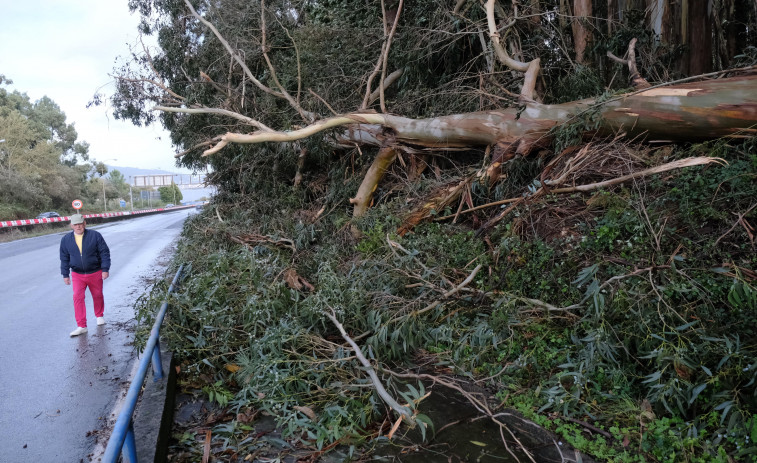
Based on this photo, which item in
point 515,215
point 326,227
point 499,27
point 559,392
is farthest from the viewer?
point 326,227

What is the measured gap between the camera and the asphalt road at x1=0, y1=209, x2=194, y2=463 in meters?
3.92

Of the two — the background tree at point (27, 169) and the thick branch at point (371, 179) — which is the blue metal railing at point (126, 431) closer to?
the thick branch at point (371, 179)

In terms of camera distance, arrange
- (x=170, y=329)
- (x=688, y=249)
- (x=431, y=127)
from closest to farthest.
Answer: (x=688, y=249), (x=170, y=329), (x=431, y=127)

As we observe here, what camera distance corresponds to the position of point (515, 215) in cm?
620

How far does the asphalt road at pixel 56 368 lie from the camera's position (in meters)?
3.92

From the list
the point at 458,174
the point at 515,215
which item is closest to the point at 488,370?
the point at 515,215

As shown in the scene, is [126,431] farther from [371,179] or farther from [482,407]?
[371,179]

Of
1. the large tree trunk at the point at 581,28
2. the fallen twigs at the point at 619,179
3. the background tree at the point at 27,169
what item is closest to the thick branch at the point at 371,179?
the fallen twigs at the point at 619,179

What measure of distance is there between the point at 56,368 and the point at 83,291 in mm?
1564

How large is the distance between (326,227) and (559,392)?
653 cm

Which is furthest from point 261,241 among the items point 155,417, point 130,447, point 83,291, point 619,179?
point 130,447

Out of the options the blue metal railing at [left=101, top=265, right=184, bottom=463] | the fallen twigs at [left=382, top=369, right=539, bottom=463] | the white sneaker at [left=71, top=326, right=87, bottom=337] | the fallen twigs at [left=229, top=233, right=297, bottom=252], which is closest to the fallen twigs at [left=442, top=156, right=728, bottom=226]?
the fallen twigs at [left=382, top=369, right=539, bottom=463]

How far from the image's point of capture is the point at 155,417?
12.1 feet

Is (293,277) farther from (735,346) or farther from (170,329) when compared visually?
(735,346)
